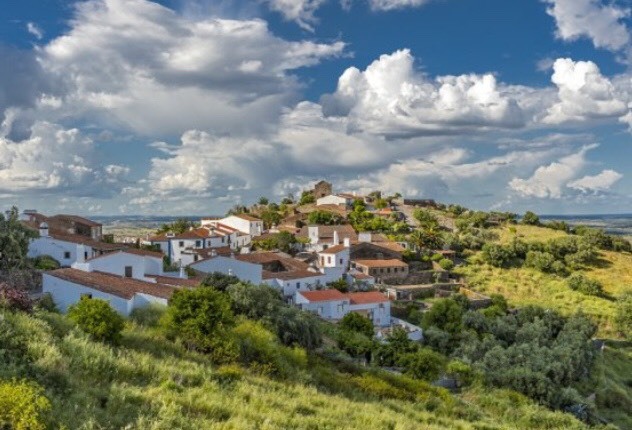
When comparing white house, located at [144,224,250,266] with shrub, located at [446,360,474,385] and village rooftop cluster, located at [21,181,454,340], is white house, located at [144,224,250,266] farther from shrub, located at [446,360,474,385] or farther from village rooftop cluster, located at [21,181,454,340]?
shrub, located at [446,360,474,385]

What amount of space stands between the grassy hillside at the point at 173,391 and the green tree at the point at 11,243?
35.3 ft

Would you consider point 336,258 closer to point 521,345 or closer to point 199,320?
point 521,345

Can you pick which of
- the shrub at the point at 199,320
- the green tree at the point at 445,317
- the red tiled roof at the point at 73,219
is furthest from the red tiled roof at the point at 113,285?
the red tiled roof at the point at 73,219

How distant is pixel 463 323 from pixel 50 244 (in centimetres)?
3019

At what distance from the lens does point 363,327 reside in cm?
3494

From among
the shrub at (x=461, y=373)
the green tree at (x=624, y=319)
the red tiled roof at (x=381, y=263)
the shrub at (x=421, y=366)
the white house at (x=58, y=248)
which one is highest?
the white house at (x=58, y=248)

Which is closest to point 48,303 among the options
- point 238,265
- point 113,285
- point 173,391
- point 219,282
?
point 113,285

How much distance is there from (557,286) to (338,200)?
39868 mm

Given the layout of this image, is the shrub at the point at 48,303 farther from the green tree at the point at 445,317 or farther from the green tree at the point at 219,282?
the green tree at the point at 445,317

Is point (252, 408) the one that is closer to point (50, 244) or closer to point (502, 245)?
point (50, 244)

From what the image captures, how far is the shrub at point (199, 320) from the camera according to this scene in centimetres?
1686

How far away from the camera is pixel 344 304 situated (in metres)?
39.2

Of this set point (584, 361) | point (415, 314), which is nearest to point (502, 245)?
point (415, 314)

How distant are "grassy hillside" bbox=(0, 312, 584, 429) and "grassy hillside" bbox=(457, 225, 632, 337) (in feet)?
122
